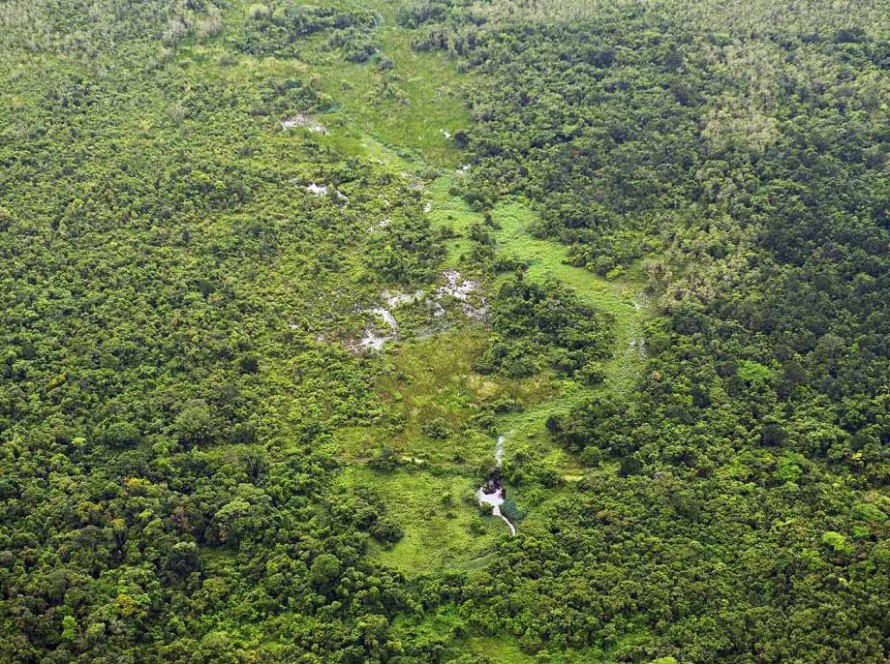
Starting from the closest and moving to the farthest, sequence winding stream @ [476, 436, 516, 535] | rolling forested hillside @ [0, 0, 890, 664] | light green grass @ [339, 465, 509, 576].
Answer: rolling forested hillside @ [0, 0, 890, 664] → light green grass @ [339, 465, 509, 576] → winding stream @ [476, 436, 516, 535]

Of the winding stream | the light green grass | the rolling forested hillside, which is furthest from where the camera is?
the winding stream

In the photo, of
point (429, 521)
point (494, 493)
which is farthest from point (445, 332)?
point (429, 521)

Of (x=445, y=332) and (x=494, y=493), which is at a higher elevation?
(x=445, y=332)

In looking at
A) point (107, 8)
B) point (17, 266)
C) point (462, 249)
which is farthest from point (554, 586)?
point (107, 8)

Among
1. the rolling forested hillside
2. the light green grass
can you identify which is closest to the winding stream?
the rolling forested hillside

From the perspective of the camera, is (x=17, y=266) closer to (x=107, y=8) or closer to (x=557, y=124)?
(x=107, y=8)

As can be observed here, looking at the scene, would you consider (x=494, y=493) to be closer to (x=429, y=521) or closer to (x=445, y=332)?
(x=429, y=521)

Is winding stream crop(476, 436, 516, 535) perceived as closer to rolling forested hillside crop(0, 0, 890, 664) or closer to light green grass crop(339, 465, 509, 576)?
rolling forested hillside crop(0, 0, 890, 664)

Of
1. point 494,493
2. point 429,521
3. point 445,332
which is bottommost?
point 429,521

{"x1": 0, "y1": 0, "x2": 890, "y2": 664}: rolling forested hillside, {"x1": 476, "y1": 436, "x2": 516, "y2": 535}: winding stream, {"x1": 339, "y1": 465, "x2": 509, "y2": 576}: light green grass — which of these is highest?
{"x1": 0, "y1": 0, "x2": 890, "y2": 664}: rolling forested hillside

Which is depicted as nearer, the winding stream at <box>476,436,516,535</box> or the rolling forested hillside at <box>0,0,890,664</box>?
the rolling forested hillside at <box>0,0,890,664</box>
